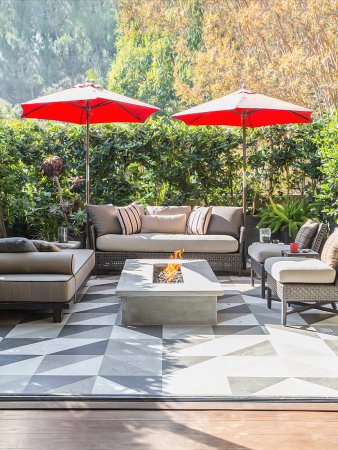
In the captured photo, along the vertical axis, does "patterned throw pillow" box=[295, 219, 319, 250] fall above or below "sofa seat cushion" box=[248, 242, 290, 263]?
above

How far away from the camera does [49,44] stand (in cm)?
2631

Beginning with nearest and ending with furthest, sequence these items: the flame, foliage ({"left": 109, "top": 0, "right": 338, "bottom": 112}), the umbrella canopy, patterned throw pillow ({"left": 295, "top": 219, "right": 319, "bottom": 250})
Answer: the flame, patterned throw pillow ({"left": 295, "top": 219, "right": 319, "bottom": 250}), the umbrella canopy, foliage ({"left": 109, "top": 0, "right": 338, "bottom": 112})

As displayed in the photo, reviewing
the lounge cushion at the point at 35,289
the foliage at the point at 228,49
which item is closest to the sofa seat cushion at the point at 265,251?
the lounge cushion at the point at 35,289

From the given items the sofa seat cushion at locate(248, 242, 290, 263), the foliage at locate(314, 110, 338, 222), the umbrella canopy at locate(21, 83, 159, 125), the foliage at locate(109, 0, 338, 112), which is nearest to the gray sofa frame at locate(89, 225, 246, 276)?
the sofa seat cushion at locate(248, 242, 290, 263)

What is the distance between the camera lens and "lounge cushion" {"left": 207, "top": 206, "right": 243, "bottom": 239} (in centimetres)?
702

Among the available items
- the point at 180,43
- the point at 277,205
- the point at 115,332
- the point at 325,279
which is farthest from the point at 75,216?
the point at 180,43

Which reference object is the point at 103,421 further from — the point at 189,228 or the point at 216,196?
the point at 216,196

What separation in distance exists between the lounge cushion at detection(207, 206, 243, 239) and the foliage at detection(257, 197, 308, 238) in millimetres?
927

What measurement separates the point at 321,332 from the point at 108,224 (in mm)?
3496

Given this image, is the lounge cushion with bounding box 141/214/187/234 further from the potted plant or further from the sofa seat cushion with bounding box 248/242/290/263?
the sofa seat cushion with bounding box 248/242/290/263

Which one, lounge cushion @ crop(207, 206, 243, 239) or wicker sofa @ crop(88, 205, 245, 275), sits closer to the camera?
wicker sofa @ crop(88, 205, 245, 275)

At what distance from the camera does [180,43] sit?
1631 centimetres

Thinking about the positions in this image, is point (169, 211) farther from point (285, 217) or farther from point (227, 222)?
point (285, 217)

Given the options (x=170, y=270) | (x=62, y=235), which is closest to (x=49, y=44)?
(x=62, y=235)
